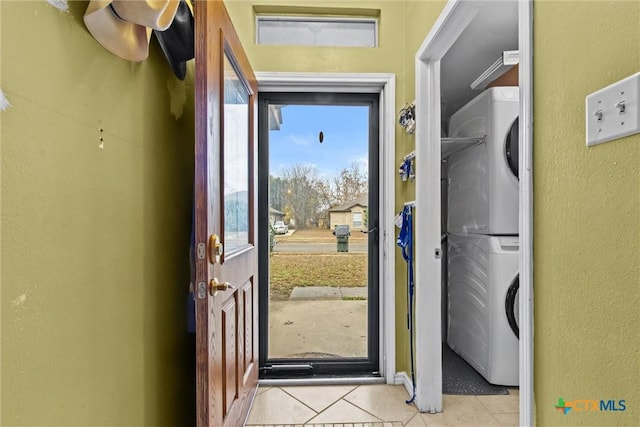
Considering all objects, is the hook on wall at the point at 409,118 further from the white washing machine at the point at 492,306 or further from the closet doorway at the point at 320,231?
the white washing machine at the point at 492,306

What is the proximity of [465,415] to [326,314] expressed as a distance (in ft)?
3.50

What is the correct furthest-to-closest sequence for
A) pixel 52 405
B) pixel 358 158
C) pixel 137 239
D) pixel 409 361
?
pixel 358 158 → pixel 409 361 → pixel 137 239 → pixel 52 405

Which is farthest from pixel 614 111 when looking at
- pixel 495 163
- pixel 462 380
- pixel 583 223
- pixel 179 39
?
pixel 462 380

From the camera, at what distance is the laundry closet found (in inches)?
74.2

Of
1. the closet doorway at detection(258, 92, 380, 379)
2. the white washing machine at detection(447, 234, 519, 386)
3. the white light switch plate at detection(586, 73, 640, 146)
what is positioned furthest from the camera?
the closet doorway at detection(258, 92, 380, 379)

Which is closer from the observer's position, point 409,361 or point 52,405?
point 52,405

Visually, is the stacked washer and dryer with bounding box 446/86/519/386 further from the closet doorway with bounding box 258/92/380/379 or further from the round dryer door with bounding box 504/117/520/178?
the closet doorway with bounding box 258/92/380/379

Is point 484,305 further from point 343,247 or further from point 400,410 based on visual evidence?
point 343,247

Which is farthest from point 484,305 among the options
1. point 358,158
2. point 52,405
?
point 52,405

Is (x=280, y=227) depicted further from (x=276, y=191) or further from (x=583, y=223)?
(x=583, y=223)

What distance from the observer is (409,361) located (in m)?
2.10

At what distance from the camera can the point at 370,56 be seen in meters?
2.21

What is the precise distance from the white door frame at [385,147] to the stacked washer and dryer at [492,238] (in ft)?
2.07

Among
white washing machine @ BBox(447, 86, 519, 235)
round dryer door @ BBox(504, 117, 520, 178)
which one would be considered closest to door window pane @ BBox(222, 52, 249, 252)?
white washing machine @ BBox(447, 86, 519, 235)
